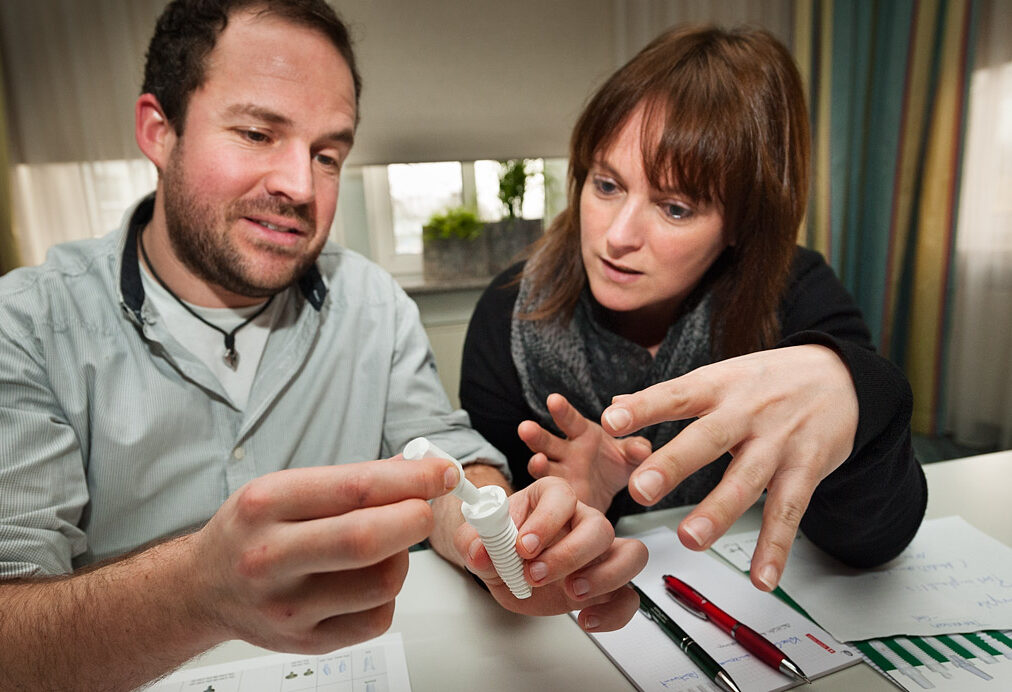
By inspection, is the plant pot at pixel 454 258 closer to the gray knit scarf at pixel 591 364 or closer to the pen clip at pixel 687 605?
the gray knit scarf at pixel 591 364

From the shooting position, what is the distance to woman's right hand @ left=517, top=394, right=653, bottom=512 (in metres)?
0.81

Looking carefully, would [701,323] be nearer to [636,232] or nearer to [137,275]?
[636,232]

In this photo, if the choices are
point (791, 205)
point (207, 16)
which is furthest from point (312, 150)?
point (791, 205)

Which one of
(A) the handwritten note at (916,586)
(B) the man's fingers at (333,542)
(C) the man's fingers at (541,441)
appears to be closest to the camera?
(B) the man's fingers at (333,542)

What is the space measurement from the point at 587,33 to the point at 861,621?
275 centimetres

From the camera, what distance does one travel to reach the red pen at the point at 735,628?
584 mm

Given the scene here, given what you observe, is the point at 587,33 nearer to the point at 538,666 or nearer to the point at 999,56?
the point at 999,56

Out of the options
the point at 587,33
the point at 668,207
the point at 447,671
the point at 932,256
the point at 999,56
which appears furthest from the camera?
the point at 587,33

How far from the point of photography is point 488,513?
450 millimetres

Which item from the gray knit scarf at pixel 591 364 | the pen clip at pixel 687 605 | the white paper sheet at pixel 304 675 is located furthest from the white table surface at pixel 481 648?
the gray knit scarf at pixel 591 364

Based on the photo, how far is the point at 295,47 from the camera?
1.02 meters

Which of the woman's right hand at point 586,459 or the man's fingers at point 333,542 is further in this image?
the woman's right hand at point 586,459

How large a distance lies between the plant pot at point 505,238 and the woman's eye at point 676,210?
1850mm

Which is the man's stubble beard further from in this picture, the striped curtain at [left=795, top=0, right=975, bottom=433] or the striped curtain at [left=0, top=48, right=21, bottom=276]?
the striped curtain at [left=795, top=0, right=975, bottom=433]
